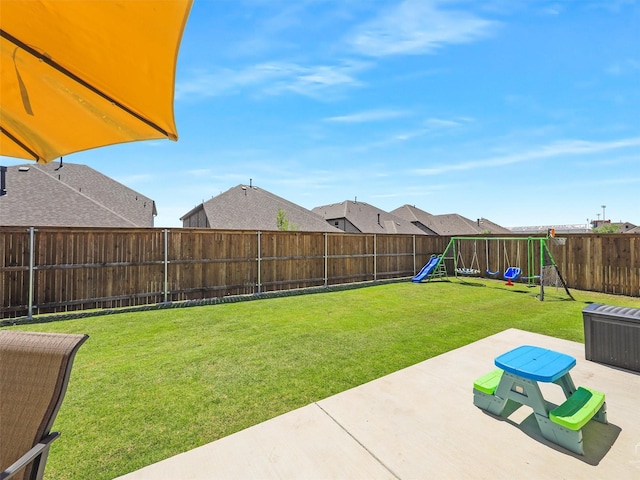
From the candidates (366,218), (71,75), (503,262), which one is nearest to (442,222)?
(366,218)

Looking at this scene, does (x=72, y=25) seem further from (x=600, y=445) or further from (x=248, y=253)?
(x=248, y=253)

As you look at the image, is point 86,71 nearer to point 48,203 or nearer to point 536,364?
point 536,364

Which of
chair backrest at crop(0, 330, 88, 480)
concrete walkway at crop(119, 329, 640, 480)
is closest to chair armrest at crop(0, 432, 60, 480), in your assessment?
chair backrest at crop(0, 330, 88, 480)

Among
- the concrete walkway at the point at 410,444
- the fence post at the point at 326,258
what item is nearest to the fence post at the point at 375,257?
the fence post at the point at 326,258

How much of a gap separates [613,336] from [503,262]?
28.6 feet

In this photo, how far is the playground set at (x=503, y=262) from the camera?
9844 millimetres

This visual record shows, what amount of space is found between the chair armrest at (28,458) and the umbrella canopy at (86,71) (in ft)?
5.39

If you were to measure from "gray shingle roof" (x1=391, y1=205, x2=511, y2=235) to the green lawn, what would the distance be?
25.0m

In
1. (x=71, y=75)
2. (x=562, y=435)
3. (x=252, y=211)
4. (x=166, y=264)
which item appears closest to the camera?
→ (x=71, y=75)

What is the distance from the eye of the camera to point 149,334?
4.91m

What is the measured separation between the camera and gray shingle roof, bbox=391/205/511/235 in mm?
32125

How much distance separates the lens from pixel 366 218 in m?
28.0

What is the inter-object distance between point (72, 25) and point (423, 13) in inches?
217

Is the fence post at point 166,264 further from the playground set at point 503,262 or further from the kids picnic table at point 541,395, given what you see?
the playground set at point 503,262
